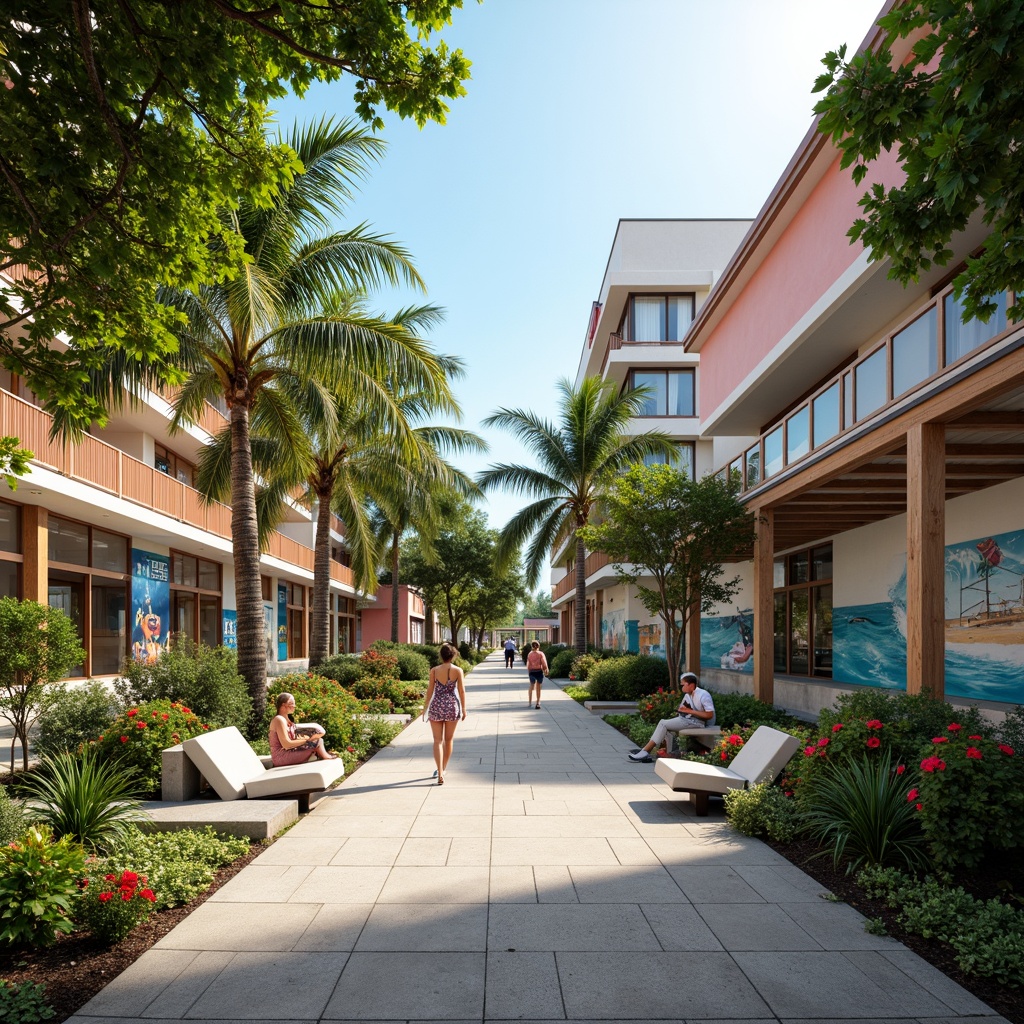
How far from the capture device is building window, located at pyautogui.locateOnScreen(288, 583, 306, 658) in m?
38.8

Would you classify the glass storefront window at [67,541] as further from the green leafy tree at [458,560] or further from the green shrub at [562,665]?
the green leafy tree at [458,560]

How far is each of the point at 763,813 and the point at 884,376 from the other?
6288mm

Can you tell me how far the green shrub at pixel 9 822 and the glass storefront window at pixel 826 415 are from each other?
11.1 meters

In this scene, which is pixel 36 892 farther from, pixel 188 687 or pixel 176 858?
pixel 188 687

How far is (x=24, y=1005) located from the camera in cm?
379

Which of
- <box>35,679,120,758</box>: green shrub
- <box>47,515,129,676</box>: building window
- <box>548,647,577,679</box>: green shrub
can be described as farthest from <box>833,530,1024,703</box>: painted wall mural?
<box>548,647,577,679</box>: green shrub

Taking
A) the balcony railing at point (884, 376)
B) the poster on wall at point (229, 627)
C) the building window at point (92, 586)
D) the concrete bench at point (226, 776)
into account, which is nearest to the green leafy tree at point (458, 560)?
the poster on wall at point (229, 627)

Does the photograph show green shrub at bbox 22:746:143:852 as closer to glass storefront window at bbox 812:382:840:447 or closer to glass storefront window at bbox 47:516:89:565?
glass storefront window at bbox 812:382:840:447

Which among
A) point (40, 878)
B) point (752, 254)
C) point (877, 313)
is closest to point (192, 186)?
point (40, 878)

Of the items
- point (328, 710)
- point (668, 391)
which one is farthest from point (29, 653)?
point (668, 391)

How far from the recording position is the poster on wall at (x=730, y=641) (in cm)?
2439

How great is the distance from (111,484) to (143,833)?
12.0 meters

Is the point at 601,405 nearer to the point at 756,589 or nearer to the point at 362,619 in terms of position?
the point at 756,589

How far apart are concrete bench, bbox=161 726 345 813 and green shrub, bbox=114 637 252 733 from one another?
6.11 ft
